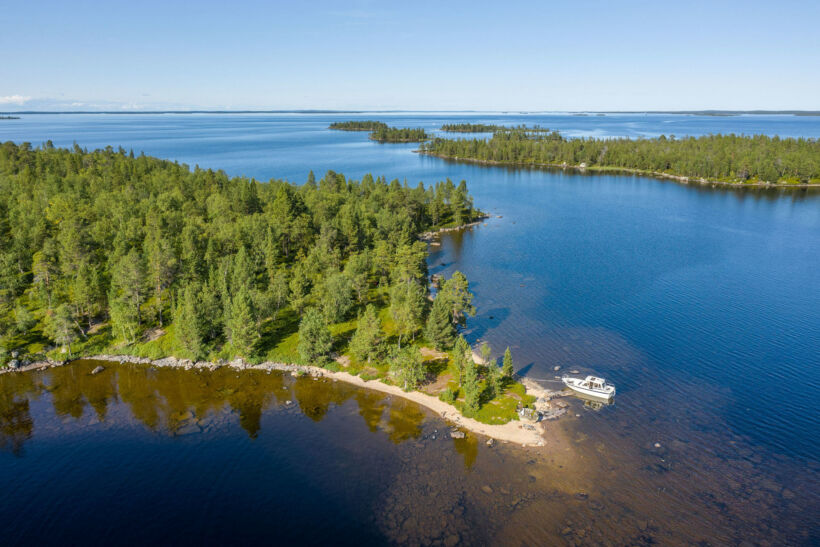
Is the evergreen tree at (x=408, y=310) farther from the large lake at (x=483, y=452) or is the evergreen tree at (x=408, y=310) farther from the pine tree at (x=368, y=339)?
the large lake at (x=483, y=452)

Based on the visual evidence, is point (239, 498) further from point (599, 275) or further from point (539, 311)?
point (599, 275)

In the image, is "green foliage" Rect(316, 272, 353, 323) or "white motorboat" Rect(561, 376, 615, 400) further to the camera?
"green foliage" Rect(316, 272, 353, 323)

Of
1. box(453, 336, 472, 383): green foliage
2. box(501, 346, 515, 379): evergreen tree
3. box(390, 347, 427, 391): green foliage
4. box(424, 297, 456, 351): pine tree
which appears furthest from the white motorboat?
box(390, 347, 427, 391): green foliage

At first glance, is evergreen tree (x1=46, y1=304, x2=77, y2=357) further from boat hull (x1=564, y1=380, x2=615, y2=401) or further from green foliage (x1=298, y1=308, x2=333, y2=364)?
boat hull (x1=564, y1=380, x2=615, y2=401)

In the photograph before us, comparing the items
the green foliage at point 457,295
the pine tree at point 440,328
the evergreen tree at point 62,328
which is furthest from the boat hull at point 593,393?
the evergreen tree at point 62,328

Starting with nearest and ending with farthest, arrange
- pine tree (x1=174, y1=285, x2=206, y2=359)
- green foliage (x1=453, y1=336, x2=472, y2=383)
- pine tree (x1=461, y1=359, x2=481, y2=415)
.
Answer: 1. pine tree (x1=461, y1=359, x2=481, y2=415)
2. green foliage (x1=453, y1=336, x2=472, y2=383)
3. pine tree (x1=174, y1=285, x2=206, y2=359)

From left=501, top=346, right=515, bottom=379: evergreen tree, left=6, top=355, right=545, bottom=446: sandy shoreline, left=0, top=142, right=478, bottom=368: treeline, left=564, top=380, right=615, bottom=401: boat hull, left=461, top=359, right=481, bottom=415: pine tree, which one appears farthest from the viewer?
left=0, top=142, right=478, bottom=368: treeline

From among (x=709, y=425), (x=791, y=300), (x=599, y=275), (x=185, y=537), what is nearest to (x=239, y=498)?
(x=185, y=537)

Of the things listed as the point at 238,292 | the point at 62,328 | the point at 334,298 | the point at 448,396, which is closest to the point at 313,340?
the point at 334,298
